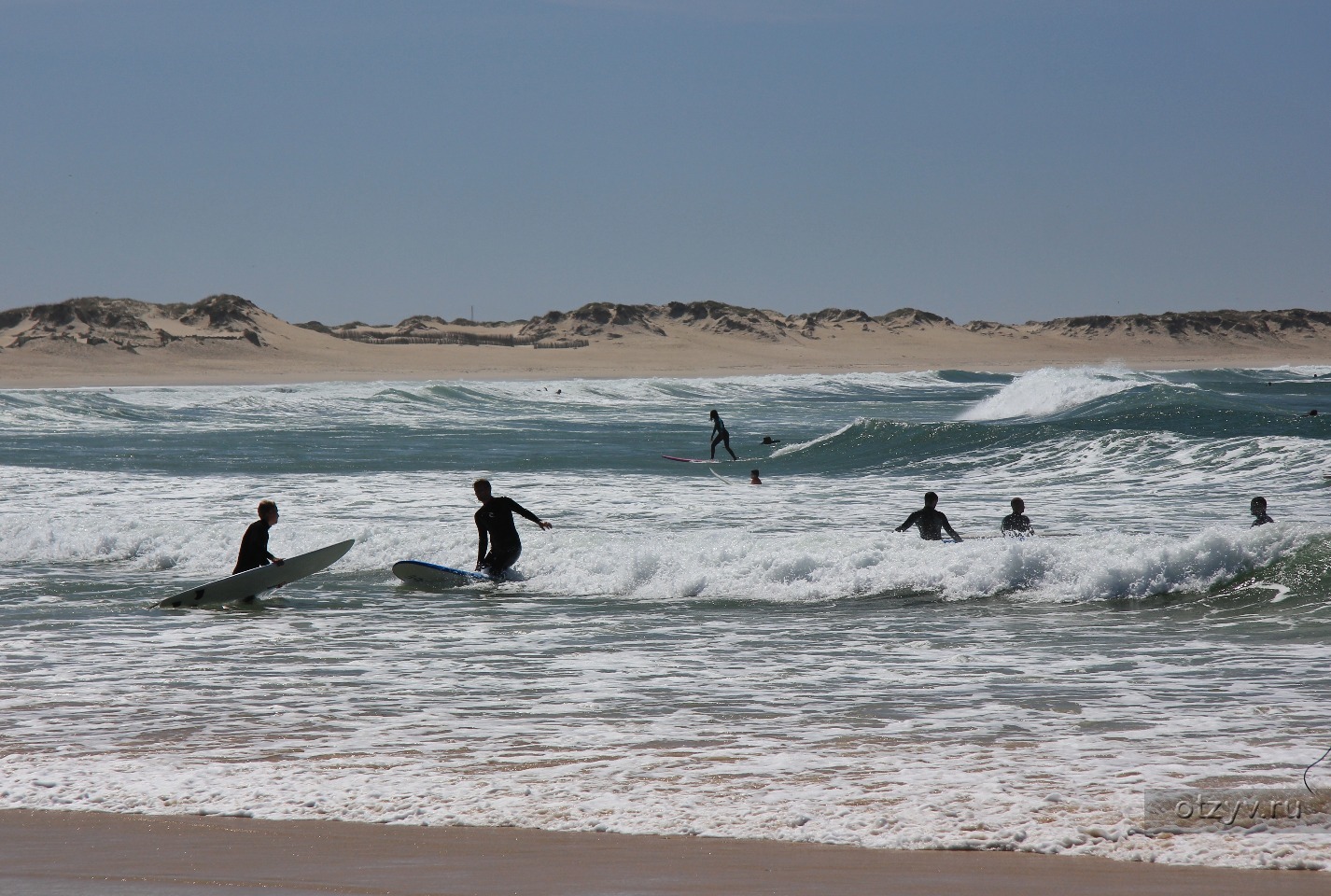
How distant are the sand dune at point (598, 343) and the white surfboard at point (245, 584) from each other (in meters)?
59.3

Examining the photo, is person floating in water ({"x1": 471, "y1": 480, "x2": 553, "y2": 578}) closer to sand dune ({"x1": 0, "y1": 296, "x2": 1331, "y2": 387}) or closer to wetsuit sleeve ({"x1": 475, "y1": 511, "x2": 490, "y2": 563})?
wetsuit sleeve ({"x1": 475, "y1": 511, "x2": 490, "y2": 563})

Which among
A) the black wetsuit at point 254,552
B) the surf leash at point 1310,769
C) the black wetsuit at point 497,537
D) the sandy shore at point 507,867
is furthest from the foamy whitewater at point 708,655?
the black wetsuit at point 254,552

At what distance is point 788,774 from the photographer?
5.73 metres

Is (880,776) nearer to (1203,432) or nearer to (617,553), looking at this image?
(617,553)

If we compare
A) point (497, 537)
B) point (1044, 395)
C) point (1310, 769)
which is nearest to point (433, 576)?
point (497, 537)

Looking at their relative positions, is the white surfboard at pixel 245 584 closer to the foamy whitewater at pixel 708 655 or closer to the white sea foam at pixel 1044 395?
the foamy whitewater at pixel 708 655

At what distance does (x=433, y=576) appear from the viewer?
42.6 ft

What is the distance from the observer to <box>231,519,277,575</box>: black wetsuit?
473 inches

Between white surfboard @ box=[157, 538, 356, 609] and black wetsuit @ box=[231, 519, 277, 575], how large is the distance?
0.33 feet

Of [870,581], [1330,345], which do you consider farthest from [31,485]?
[1330,345]

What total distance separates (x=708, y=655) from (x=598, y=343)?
417ft

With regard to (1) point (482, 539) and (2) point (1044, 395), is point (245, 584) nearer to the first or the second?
(1) point (482, 539)

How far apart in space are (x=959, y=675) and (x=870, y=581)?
418 cm

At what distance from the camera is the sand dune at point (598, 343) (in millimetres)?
87438
